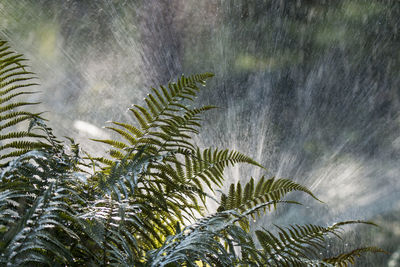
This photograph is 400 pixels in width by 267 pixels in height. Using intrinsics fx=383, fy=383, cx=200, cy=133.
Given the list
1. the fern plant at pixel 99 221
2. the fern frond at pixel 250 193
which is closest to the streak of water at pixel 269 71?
the fern frond at pixel 250 193

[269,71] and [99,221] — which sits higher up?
[269,71]

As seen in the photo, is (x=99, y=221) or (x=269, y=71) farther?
(x=269, y=71)

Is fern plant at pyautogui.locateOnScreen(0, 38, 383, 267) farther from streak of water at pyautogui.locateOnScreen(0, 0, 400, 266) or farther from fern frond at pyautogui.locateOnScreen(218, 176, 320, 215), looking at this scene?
streak of water at pyautogui.locateOnScreen(0, 0, 400, 266)

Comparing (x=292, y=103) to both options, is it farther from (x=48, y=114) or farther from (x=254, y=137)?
(x=48, y=114)

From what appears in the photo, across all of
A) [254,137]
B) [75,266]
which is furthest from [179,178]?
[254,137]

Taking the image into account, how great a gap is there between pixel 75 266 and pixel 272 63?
11.2 feet

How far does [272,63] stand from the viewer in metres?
3.70

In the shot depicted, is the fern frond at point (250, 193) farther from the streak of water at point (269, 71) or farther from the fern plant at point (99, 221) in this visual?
the streak of water at point (269, 71)

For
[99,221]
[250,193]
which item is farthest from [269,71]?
[99,221]

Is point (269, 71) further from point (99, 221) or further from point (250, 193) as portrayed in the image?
point (99, 221)

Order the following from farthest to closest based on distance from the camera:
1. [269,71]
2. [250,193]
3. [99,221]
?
[269,71], [250,193], [99,221]

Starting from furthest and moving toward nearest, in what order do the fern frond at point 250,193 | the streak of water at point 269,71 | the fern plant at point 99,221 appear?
the streak of water at point 269,71
the fern frond at point 250,193
the fern plant at point 99,221

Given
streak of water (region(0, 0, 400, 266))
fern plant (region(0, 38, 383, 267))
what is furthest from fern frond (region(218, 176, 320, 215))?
streak of water (region(0, 0, 400, 266))

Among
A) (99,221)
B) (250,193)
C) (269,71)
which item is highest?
(269,71)
